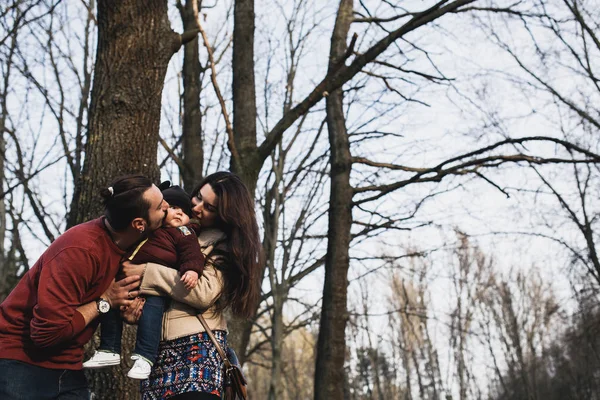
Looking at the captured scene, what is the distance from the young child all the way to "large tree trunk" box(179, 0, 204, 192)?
5.08 metres

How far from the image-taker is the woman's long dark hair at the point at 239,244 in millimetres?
2805

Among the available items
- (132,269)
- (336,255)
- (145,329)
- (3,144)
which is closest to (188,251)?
(132,269)

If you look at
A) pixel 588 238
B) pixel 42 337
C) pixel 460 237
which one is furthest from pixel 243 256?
pixel 588 238

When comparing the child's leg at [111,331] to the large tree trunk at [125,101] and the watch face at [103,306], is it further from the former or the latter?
the large tree trunk at [125,101]

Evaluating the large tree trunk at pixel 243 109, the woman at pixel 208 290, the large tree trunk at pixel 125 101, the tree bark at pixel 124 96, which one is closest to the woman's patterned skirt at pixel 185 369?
the woman at pixel 208 290

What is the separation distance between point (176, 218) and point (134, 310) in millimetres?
461

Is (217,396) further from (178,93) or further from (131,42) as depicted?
(178,93)

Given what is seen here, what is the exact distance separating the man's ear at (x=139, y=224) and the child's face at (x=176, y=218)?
13cm

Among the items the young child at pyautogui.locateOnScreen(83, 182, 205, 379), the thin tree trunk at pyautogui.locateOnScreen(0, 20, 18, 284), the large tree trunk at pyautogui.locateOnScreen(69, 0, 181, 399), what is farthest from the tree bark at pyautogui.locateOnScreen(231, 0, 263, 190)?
the thin tree trunk at pyautogui.locateOnScreen(0, 20, 18, 284)

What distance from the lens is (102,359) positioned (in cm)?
266

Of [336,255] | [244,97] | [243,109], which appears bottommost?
[336,255]

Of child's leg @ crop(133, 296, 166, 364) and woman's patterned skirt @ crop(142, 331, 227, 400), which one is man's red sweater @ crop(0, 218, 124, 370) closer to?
child's leg @ crop(133, 296, 166, 364)

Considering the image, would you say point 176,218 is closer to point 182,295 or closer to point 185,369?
point 182,295

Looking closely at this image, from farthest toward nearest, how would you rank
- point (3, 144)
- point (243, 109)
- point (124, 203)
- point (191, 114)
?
1. point (3, 144)
2. point (191, 114)
3. point (243, 109)
4. point (124, 203)
